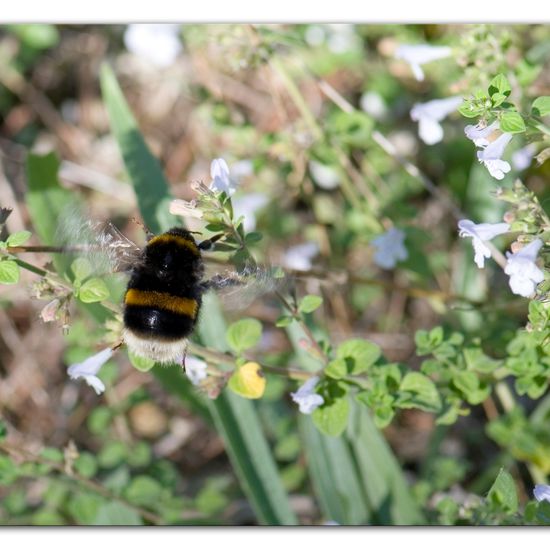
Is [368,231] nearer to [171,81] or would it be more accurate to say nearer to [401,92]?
[401,92]

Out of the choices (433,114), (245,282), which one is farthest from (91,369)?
(433,114)

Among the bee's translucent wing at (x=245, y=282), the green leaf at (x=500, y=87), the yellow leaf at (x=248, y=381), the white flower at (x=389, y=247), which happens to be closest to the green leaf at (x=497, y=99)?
the green leaf at (x=500, y=87)

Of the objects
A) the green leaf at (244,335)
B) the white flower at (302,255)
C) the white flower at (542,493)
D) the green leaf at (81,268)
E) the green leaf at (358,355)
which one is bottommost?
the white flower at (302,255)

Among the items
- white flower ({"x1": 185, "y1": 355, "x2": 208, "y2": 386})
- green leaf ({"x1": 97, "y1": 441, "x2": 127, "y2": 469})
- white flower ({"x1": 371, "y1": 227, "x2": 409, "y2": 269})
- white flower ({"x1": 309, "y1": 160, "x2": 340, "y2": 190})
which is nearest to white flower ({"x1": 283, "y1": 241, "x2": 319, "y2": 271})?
white flower ({"x1": 309, "y1": 160, "x2": 340, "y2": 190})

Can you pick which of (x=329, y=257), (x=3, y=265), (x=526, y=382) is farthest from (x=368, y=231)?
(x=3, y=265)

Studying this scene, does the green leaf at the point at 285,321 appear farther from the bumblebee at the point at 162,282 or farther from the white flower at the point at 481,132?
the white flower at the point at 481,132

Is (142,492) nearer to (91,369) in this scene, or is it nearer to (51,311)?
(91,369)
